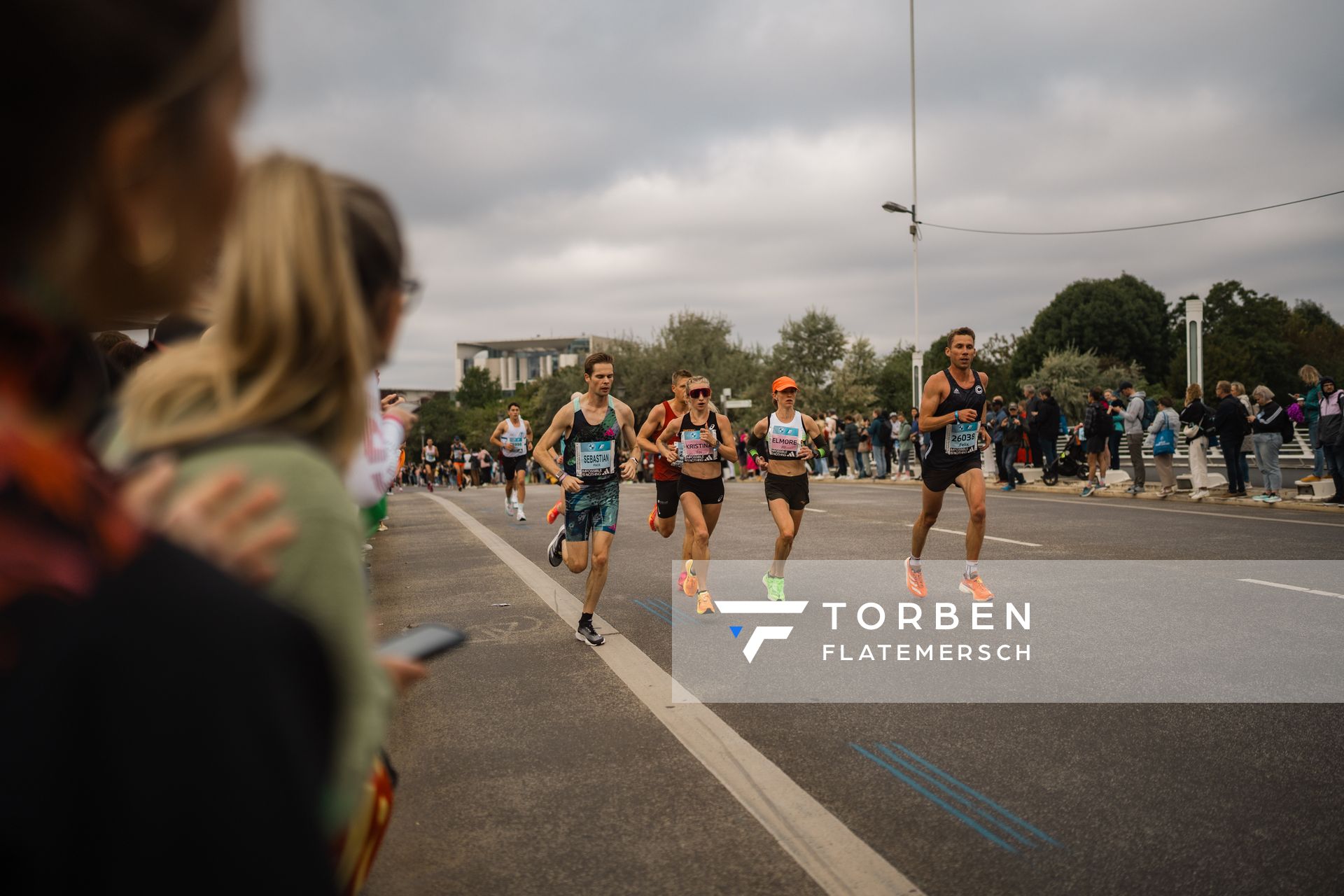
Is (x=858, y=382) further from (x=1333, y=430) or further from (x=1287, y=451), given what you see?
(x=1333, y=430)

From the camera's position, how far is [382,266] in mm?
1211

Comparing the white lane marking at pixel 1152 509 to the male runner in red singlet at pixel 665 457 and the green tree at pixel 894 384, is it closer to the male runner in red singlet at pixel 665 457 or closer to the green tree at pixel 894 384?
the male runner in red singlet at pixel 665 457

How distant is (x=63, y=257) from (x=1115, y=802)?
3.97 meters

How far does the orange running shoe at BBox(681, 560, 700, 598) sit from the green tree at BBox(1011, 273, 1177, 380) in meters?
65.6

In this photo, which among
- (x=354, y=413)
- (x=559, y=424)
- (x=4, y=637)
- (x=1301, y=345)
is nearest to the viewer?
(x=4, y=637)

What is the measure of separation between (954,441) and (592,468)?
3197 mm

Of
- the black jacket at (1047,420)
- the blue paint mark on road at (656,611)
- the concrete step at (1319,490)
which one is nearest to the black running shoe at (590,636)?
the blue paint mark on road at (656,611)

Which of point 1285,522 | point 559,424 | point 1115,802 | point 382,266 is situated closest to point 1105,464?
point 1285,522

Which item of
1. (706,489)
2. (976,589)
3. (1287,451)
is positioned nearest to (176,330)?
(706,489)

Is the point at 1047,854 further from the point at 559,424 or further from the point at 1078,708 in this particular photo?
the point at 559,424

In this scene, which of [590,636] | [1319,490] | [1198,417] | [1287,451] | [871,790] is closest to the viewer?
[871,790]

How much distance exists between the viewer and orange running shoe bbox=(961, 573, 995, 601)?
7867 millimetres

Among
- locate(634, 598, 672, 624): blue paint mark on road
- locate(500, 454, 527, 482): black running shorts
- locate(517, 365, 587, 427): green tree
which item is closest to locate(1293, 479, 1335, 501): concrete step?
locate(634, 598, 672, 624): blue paint mark on road

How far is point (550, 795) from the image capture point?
4.00 meters
